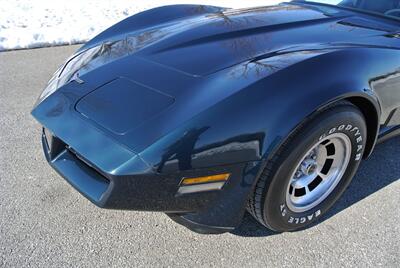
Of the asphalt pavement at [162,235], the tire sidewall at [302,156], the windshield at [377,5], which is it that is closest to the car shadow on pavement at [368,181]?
the asphalt pavement at [162,235]

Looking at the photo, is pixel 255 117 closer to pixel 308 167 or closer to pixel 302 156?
pixel 302 156

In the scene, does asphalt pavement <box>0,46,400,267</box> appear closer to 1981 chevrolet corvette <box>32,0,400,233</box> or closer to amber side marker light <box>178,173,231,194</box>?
1981 chevrolet corvette <box>32,0,400,233</box>

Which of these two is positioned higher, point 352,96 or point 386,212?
point 352,96

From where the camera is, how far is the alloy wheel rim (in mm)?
2172

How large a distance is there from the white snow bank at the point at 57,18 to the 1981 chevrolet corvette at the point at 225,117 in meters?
3.36

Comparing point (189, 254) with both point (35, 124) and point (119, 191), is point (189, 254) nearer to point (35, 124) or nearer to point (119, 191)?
point (119, 191)

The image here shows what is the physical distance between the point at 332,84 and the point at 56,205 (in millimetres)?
1871

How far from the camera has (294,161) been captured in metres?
1.91

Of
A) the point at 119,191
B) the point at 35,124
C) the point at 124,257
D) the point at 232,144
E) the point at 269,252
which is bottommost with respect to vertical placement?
the point at 35,124

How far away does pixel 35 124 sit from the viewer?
3426 mm

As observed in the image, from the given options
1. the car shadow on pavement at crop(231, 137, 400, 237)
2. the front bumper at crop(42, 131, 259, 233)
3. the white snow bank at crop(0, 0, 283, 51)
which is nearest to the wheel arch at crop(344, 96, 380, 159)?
the car shadow on pavement at crop(231, 137, 400, 237)

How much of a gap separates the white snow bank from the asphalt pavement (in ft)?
12.2

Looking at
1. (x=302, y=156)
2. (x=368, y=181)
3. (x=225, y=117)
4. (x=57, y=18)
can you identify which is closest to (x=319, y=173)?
(x=302, y=156)

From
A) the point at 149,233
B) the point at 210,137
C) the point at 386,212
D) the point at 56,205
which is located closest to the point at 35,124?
the point at 56,205
